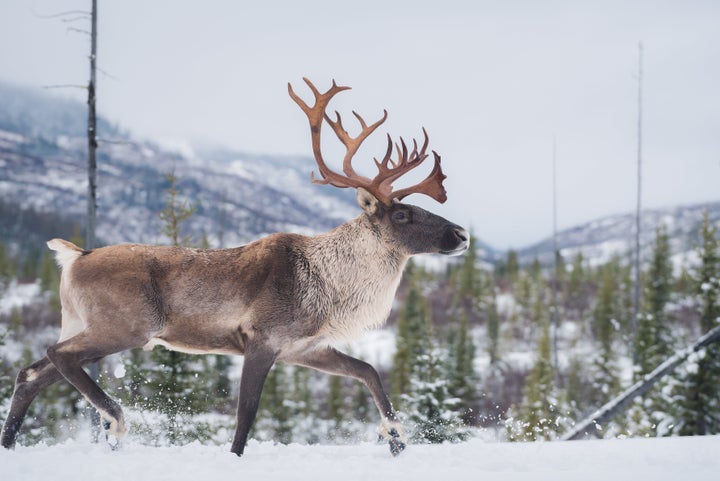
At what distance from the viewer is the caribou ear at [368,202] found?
6141mm

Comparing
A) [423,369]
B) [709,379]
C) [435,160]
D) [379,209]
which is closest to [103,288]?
[379,209]

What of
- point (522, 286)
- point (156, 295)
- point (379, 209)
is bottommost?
point (522, 286)

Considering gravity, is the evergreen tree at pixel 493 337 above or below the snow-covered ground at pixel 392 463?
below

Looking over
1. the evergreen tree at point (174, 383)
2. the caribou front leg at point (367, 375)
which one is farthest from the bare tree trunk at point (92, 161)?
the caribou front leg at point (367, 375)

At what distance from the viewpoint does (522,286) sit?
86750 millimetres

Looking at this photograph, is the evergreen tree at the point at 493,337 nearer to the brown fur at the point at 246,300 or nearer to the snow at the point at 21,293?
the snow at the point at 21,293

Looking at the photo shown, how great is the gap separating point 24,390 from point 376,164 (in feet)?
13.2

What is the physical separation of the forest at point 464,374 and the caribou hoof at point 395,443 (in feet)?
7.91

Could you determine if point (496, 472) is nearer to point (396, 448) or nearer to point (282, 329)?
point (396, 448)

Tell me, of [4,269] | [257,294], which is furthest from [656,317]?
[4,269]

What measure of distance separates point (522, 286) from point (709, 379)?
68.3 m

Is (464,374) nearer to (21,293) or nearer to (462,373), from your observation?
(462,373)

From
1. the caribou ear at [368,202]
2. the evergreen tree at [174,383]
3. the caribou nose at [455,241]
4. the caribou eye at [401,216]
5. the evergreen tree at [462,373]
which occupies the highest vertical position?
the caribou ear at [368,202]

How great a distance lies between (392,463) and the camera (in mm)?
4914
